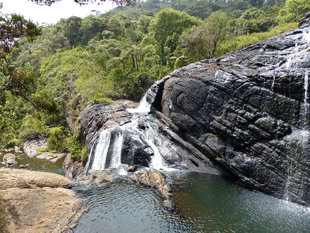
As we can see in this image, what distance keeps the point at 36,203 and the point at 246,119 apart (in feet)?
41.0

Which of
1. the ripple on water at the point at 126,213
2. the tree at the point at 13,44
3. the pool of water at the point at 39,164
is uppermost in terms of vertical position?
the tree at the point at 13,44

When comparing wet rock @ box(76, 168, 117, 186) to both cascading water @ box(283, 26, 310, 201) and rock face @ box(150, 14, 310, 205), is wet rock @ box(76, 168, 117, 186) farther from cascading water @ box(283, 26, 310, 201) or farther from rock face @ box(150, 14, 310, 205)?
cascading water @ box(283, 26, 310, 201)

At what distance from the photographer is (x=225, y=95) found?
13.9 meters

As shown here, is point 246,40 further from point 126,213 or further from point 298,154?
point 126,213

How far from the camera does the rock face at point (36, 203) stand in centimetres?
812

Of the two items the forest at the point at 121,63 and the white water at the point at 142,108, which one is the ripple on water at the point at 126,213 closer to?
the forest at the point at 121,63

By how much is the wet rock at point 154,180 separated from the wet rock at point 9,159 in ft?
60.5

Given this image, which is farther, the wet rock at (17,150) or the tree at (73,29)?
the tree at (73,29)

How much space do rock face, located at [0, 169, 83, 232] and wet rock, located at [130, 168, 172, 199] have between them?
3832mm

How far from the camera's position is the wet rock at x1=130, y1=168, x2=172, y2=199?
11326 millimetres

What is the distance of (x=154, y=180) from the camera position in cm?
1238

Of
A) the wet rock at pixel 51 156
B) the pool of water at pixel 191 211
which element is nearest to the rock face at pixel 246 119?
the pool of water at pixel 191 211

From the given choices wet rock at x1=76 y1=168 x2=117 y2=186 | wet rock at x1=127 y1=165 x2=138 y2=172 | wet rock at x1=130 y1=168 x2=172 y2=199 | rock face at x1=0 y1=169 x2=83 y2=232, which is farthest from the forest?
wet rock at x1=130 y1=168 x2=172 y2=199

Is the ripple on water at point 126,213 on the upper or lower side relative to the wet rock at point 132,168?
upper
